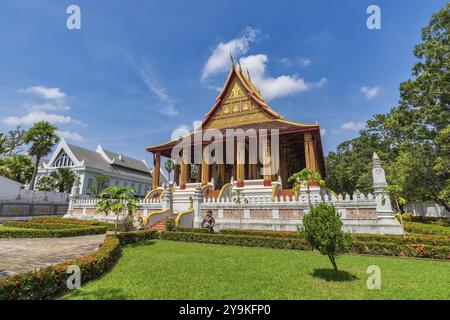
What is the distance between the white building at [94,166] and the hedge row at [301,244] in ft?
96.9

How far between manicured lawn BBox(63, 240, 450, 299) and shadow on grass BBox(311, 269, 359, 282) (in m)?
0.03

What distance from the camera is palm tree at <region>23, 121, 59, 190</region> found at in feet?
99.9

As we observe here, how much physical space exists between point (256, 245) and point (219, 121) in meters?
16.5

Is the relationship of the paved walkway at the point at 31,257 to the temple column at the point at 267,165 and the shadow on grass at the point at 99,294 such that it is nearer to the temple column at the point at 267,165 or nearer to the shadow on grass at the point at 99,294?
the shadow on grass at the point at 99,294

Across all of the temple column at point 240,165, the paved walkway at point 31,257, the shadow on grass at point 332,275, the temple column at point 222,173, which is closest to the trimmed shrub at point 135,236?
the paved walkway at point 31,257

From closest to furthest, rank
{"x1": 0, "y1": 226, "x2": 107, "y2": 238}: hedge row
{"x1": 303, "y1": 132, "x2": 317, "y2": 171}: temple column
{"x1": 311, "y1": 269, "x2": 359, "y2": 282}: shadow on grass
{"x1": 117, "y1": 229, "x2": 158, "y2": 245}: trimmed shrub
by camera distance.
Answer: {"x1": 311, "y1": 269, "x2": 359, "y2": 282}: shadow on grass, {"x1": 117, "y1": 229, "x2": 158, "y2": 245}: trimmed shrub, {"x1": 0, "y1": 226, "x2": 107, "y2": 238}: hedge row, {"x1": 303, "y1": 132, "x2": 317, "y2": 171}: temple column

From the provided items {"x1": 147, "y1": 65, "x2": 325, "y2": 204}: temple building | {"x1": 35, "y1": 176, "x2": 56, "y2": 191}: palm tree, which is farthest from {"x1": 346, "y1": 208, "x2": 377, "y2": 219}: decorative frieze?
{"x1": 35, "y1": 176, "x2": 56, "y2": 191}: palm tree

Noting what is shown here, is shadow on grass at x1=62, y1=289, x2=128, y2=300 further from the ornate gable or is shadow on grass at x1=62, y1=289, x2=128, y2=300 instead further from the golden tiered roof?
the ornate gable

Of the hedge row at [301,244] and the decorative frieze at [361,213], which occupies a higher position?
the decorative frieze at [361,213]

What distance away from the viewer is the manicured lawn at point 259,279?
4.61 metres

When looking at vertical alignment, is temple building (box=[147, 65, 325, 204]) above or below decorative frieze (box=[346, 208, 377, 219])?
above

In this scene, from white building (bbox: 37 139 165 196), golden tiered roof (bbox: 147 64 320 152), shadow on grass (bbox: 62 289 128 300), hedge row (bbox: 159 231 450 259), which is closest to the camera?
shadow on grass (bbox: 62 289 128 300)
